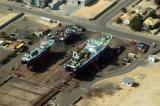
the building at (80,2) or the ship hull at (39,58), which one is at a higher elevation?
the building at (80,2)

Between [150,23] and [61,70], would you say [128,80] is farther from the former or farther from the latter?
[150,23]

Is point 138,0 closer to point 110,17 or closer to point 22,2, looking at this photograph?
point 110,17

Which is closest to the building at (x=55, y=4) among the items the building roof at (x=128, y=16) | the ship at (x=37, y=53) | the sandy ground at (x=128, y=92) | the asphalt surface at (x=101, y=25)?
the asphalt surface at (x=101, y=25)

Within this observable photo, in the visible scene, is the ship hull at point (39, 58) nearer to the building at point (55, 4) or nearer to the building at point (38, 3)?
the building at point (55, 4)

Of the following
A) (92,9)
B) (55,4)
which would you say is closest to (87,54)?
(92,9)

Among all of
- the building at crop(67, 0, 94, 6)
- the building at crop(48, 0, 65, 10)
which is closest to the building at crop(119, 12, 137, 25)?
the building at crop(67, 0, 94, 6)

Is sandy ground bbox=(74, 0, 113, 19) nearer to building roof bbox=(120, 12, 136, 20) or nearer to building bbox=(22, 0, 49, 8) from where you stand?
building roof bbox=(120, 12, 136, 20)
